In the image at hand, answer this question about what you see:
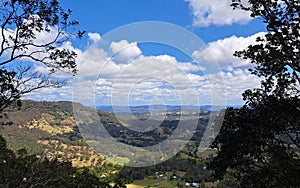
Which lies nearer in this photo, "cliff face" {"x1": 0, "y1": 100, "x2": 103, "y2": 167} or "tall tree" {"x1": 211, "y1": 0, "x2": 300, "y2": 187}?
"tall tree" {"x1": 211, "y1": 0, "x2": 300, "y2": 187}

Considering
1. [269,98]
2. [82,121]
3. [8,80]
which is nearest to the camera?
[8,80]

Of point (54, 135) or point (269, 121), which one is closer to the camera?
point (269, 121)

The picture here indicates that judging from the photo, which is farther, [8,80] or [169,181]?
[169,181]

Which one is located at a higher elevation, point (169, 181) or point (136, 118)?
point (136, 118)

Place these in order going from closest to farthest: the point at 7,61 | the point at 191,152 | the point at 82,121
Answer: the point at 7,61, the point at 82,121, the point at 191,152

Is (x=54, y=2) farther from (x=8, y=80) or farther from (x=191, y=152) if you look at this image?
(x=191, y=152)

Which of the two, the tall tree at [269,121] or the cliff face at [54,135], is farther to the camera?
the cliff face at [54,135]

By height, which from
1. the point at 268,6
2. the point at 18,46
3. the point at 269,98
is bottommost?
the point at 269,98

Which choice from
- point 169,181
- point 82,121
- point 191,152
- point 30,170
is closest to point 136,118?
point 82,121
